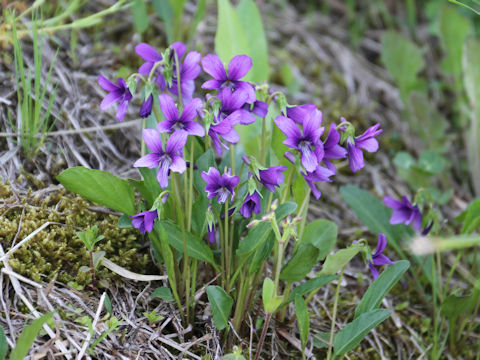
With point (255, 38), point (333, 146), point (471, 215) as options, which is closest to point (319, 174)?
point (333, 146)

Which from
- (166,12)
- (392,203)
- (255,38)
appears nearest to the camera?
(392,203)

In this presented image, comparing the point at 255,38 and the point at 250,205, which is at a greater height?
the point at 255,38

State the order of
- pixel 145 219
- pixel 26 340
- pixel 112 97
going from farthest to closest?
pixel 112 97
pixel 145 219
pixel 26 340

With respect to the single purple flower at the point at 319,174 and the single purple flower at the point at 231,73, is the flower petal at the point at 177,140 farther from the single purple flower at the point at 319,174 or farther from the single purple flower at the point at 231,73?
the single purple flower at the point at 319,174

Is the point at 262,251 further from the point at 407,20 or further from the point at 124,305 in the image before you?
the point at 407,20

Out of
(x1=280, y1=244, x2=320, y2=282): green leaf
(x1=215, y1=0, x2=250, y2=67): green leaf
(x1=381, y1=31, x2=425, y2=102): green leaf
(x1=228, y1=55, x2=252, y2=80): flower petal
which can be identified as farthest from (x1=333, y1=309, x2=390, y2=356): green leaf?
(x1=381, y1=31, x2=425, y2=102): green leaf

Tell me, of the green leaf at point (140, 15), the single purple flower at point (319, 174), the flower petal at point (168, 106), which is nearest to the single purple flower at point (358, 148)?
the single purple flower at point (319, 174)

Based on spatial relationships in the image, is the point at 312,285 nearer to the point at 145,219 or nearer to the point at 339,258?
the point at 339,258

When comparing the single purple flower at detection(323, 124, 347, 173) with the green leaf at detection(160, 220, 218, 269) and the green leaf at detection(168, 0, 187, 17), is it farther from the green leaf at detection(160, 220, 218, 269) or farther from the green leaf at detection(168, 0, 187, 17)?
the green leaf at detection(168, 0, 187, 17)
